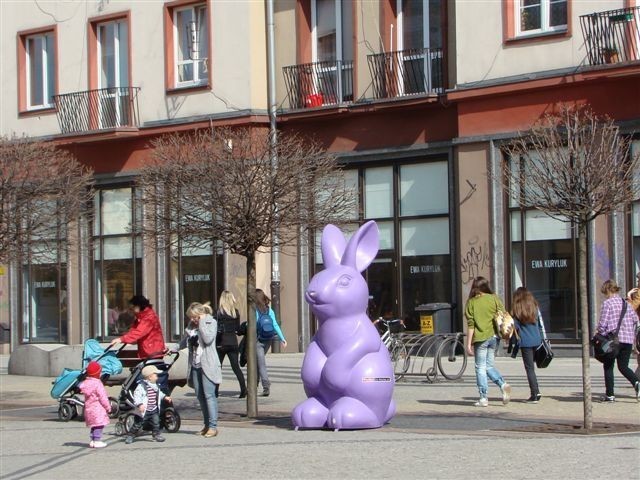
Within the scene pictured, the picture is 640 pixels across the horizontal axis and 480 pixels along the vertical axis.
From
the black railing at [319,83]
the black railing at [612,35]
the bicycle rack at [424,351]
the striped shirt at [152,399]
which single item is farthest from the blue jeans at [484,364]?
the black railing at [319,83]

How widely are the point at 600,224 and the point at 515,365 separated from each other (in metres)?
3.10

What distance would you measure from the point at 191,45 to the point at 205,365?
691 inches

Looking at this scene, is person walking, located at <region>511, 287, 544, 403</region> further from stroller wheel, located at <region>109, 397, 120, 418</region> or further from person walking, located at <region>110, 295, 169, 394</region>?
stroller wheel, located at <region>109, 397, 120, 418</region>

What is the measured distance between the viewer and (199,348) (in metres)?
14.7

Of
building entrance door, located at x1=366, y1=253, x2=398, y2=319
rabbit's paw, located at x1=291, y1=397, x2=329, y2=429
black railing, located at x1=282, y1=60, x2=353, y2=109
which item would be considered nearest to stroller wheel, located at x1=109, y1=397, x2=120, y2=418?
rabbit's paw, located at x1=291, y1=397, x2=329, y2=429

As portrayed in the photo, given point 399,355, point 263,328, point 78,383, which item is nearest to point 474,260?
point 399,355

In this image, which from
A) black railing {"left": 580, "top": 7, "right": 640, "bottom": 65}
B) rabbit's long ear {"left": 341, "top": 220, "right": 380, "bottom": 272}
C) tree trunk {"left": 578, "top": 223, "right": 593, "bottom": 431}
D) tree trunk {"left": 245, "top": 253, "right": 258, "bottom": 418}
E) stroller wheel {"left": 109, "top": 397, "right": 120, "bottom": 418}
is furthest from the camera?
black railing {"left": 580, "top": 7, "right": 640, "bottom": 65}

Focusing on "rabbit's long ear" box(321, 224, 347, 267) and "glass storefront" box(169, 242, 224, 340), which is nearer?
"rabbit's long ear" box(321, 224, 347, 267)

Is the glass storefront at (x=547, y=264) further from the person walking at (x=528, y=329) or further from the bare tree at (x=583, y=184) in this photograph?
the bare tree at (x=583, y=184)

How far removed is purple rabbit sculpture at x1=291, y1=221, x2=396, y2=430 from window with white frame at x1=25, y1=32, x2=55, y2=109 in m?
20.6

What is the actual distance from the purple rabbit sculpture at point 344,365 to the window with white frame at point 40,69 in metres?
20.6

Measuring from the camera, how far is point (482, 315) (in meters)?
17.3

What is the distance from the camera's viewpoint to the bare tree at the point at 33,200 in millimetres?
19297

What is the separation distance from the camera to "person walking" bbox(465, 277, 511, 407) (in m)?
17.1
